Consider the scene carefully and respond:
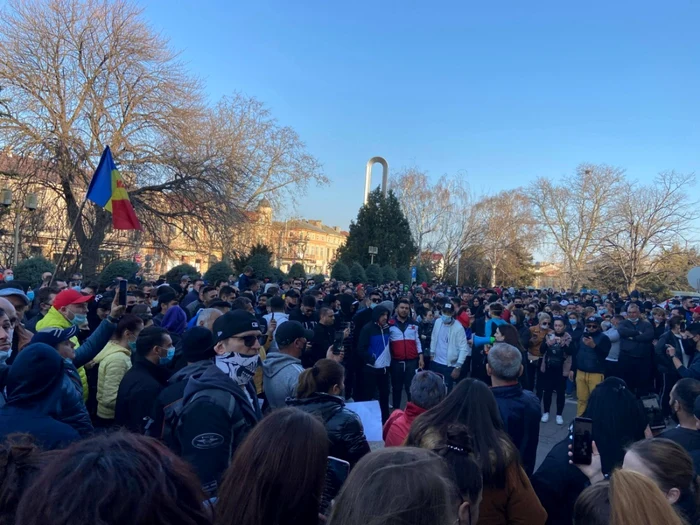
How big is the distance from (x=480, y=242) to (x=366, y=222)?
1297 centimetres

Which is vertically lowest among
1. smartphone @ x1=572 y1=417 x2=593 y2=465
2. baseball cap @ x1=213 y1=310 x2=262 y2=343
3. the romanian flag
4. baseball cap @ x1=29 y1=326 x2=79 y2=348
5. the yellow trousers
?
the yellow trousers

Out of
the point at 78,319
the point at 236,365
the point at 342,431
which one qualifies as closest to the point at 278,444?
the point at 342,431

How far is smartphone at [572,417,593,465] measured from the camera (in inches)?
98.0

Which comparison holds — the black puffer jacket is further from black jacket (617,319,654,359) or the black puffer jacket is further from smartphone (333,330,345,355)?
black jacket (617,319,654,359)

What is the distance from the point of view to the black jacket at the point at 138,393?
363 cm

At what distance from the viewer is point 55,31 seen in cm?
1808

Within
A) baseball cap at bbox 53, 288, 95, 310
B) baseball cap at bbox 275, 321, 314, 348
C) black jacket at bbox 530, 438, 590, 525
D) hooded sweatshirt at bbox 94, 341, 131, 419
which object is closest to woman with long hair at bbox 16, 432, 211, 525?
black jacket at bbox 530, 438, 590, 525

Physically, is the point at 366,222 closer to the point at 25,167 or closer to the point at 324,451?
the point at 25,167

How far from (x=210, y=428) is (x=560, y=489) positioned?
1.89 meters

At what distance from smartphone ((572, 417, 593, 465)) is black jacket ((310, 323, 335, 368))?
201 inches

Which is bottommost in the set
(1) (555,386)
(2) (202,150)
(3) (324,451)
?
(1) (555,386)

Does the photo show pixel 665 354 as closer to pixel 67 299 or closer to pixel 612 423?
pixel 612 423

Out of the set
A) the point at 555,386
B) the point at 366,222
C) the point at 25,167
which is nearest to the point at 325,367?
the point at 555,386

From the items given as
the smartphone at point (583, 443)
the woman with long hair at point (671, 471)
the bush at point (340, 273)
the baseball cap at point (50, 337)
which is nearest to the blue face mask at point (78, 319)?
the baseball cap at point (50, 337)
